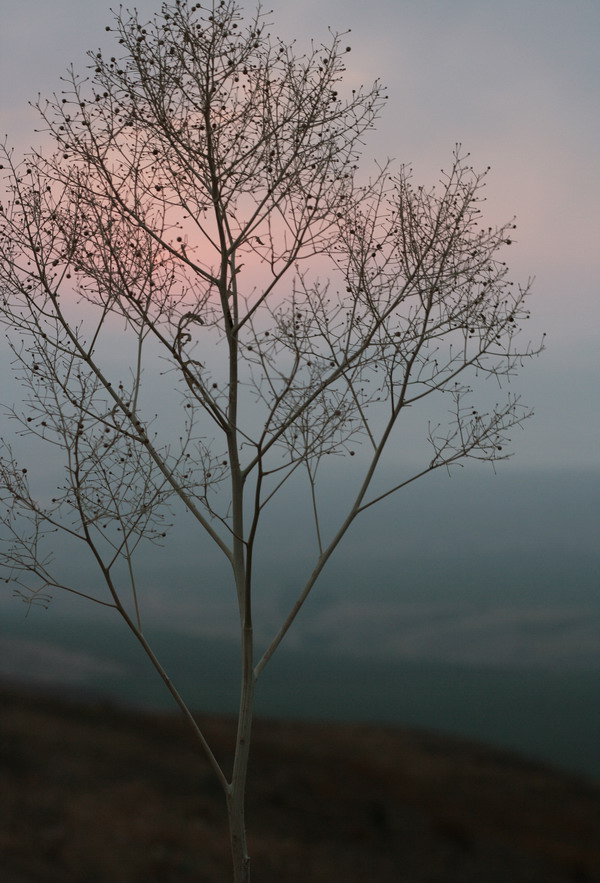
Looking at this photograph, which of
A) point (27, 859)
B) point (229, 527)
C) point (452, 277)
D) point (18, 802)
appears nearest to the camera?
point (229, 527)

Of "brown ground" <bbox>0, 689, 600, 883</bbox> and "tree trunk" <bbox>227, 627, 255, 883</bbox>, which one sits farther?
"brown ground" <bbox>0, 689, 600, 883</bbox>

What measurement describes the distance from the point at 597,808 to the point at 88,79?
573 centimetres

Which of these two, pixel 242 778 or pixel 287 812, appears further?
pixel 287 812

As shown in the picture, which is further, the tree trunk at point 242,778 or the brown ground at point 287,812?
the brown ground at point 287,812

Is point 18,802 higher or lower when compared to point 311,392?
lower

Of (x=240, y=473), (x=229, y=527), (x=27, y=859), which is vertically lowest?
(x=27, y=859)

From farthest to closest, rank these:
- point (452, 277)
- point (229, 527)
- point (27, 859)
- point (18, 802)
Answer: point (18, 802), point (27, 859), point (452, 277), point (229, 527)

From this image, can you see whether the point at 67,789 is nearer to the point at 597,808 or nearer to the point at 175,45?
the point at 597,808

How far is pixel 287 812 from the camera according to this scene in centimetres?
615

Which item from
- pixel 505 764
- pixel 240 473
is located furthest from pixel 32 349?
pixel 505 764

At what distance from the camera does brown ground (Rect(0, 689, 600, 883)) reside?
558 centimetres

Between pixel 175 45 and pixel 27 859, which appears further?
pixel 27 859

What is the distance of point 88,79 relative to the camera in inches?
169

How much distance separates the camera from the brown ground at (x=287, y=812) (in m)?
5.58
